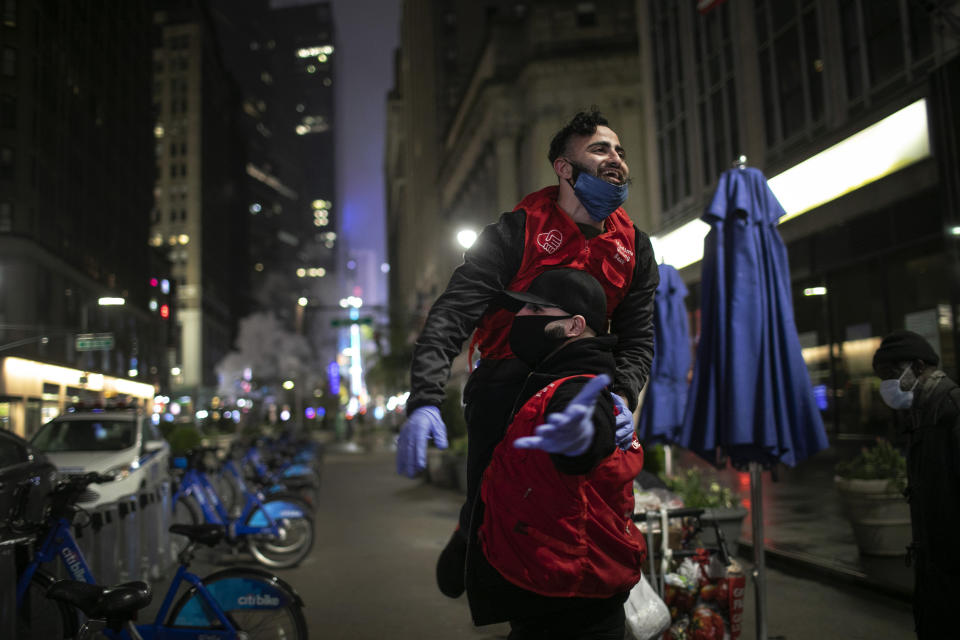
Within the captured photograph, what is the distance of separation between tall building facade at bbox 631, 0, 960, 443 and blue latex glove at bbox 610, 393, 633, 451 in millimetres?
10208

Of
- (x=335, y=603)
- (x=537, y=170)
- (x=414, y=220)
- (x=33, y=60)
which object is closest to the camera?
(x=335, y=603)

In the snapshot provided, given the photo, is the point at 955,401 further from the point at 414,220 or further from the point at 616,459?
the point at 414,220

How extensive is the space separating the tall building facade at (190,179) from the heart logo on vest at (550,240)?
11360 cm

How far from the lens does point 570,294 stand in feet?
8.60

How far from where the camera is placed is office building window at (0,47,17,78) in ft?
49.4

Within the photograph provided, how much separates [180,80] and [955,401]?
133430 millimetres

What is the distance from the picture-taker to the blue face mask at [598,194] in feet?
9.80

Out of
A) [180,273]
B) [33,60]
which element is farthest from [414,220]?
[33,60]

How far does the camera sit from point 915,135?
13.1 m

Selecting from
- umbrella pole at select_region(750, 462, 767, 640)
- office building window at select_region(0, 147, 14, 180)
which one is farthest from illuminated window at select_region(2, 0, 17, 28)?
umbrella pole at select_region(750, 462, 767, 640)

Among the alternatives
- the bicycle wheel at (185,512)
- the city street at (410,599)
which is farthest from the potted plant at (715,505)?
the bicycle wheel at (185,512)

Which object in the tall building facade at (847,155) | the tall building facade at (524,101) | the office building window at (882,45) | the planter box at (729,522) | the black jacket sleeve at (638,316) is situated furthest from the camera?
the tall building facade at (524,101)

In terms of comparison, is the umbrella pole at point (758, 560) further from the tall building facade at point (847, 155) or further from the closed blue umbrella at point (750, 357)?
the tall building facade at point (847, 155)

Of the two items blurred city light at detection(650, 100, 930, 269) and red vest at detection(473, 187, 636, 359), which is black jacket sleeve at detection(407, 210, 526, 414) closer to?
red vest at detection(473, 187, 636, 359)
